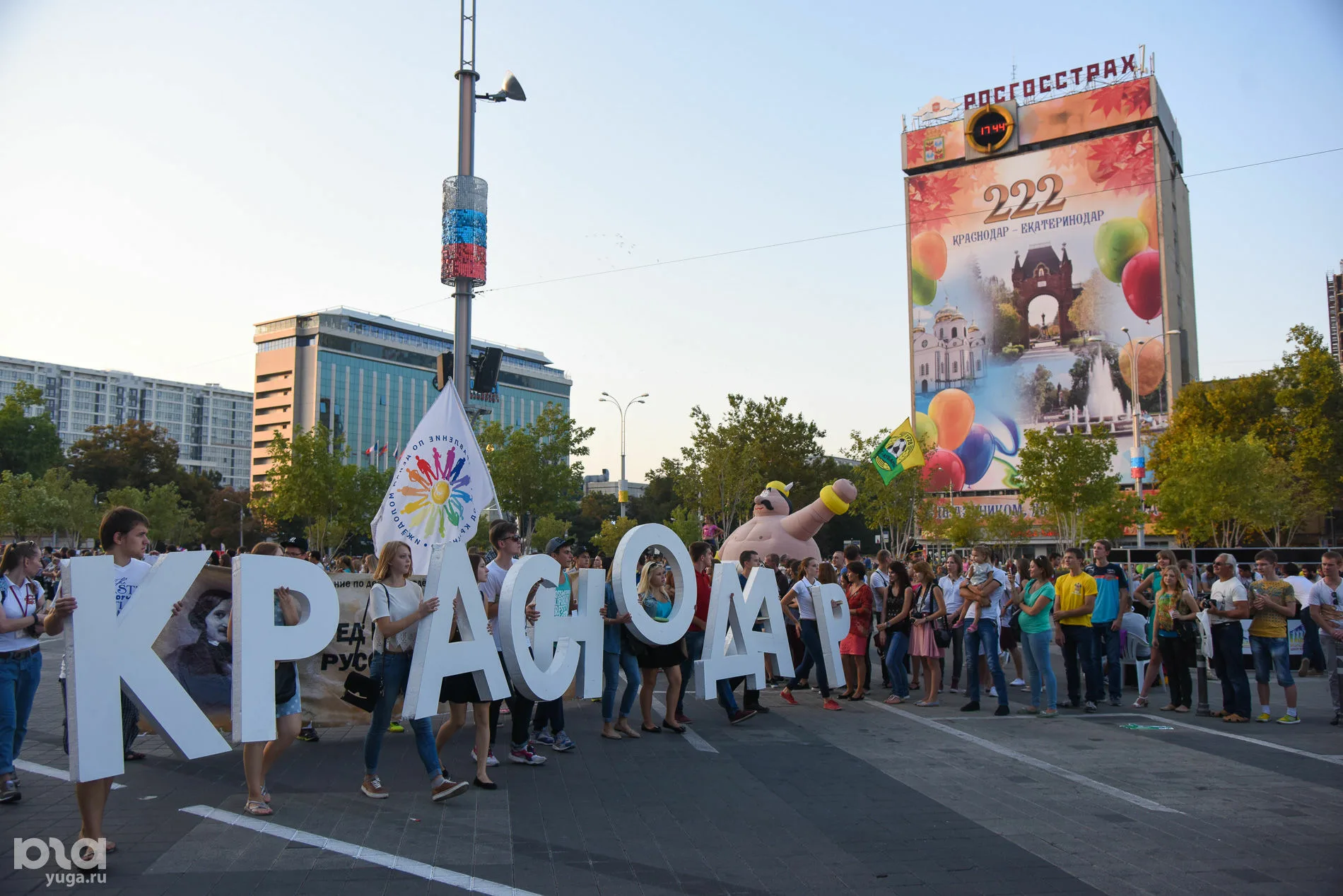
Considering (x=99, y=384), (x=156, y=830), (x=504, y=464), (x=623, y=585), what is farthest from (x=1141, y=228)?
(x=99, y=384)

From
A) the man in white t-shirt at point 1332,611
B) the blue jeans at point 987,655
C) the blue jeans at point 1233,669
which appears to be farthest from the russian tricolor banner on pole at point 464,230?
the man in white t-shirt at point 1332,611

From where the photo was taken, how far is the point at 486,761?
22.9 ft

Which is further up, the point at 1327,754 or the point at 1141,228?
the point at 1141,228

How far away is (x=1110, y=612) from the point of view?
11078mm

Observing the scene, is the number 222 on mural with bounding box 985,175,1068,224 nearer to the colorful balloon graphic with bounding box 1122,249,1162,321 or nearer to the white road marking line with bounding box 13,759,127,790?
the colorful balloon graphic with bounding box 1122,249,1162,321

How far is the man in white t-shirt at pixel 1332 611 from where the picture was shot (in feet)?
31.2

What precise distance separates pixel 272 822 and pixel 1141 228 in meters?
70.4

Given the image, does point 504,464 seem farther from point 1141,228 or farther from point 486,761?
point 1141,228

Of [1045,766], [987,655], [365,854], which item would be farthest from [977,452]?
[365,854]

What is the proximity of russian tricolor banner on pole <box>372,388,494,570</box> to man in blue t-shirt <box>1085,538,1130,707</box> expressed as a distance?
23.7ft

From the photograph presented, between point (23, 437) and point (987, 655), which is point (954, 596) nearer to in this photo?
point (987, 655)

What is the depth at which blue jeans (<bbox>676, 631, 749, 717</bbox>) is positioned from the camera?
954 cm

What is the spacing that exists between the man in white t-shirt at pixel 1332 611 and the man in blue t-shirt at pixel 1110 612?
6.32ft

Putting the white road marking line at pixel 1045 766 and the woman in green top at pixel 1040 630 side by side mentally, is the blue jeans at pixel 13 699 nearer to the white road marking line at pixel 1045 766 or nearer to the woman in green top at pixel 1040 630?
the white road marking line at pixel 1045 766
